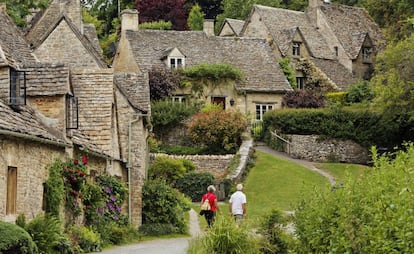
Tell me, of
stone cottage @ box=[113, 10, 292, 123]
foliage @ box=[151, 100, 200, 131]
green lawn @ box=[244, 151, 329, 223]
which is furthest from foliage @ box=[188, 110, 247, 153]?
stone cottage @ box=[113, 10, 292, 123]

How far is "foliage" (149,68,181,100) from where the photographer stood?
60.4m

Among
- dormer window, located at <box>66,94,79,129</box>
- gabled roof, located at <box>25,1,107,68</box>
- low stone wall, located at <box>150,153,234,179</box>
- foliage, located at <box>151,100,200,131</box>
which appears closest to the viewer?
dormer window, located at <box>66,94,79,129</box>

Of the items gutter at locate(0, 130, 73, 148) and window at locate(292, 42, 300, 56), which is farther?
window at locate(292, 42, 300, 56)

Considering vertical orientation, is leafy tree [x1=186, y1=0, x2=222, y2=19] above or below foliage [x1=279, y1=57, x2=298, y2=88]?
above

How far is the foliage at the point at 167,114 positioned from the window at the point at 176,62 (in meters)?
5.34

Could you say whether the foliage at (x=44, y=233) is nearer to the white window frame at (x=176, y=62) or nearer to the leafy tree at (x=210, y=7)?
the white window frame at (x=176, y=62)

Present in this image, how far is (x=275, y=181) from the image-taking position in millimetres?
47750

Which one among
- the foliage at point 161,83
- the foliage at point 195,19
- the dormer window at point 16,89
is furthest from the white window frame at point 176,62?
the dormer window at point 16,89

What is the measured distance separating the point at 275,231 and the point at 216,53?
147 ft

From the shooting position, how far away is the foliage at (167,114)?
5684 centimetres

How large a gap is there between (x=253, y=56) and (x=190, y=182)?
22.5 meters

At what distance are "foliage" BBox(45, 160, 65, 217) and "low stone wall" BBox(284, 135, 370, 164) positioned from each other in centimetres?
3270

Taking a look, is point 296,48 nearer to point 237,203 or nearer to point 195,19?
point 195,19

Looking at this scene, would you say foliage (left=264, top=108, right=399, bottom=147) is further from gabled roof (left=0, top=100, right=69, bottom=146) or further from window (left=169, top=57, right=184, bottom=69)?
gabled roof (left=0, top=100, right=69, bottom=146)
